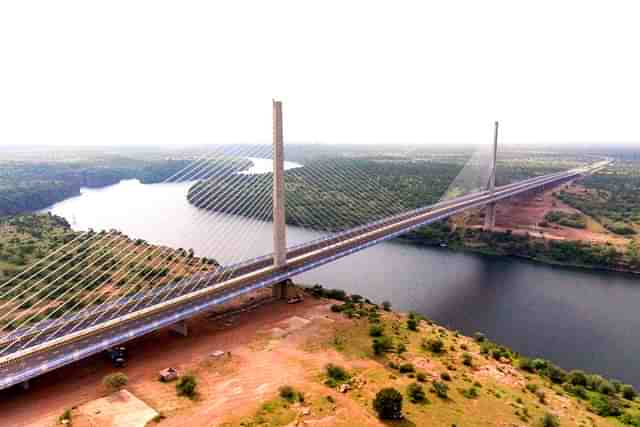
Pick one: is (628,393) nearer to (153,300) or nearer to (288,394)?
(288,394)

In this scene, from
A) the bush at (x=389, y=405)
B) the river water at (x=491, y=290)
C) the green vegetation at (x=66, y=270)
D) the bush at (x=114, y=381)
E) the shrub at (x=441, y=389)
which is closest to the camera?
the bush at (x=389, y=405)

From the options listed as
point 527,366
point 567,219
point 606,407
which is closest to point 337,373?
point 527,366

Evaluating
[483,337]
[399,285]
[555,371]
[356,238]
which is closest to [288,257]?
[356,238]

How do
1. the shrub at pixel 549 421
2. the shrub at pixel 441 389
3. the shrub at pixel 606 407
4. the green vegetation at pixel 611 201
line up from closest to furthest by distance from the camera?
1. the shrub at pixel 549 421
2. the shrub at pixel 441 389
3. the shrub at pixel 606 407
4. the green vegetation at pixel 611 201

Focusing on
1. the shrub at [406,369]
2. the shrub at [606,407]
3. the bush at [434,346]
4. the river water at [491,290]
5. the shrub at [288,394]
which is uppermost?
the shrub at [288,394]

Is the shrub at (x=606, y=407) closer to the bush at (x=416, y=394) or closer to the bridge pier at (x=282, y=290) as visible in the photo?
the bush at (x=416, y=394)

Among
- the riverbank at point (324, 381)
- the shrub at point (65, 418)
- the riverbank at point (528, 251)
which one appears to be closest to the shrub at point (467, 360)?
the riverbank at point (324, 381)
